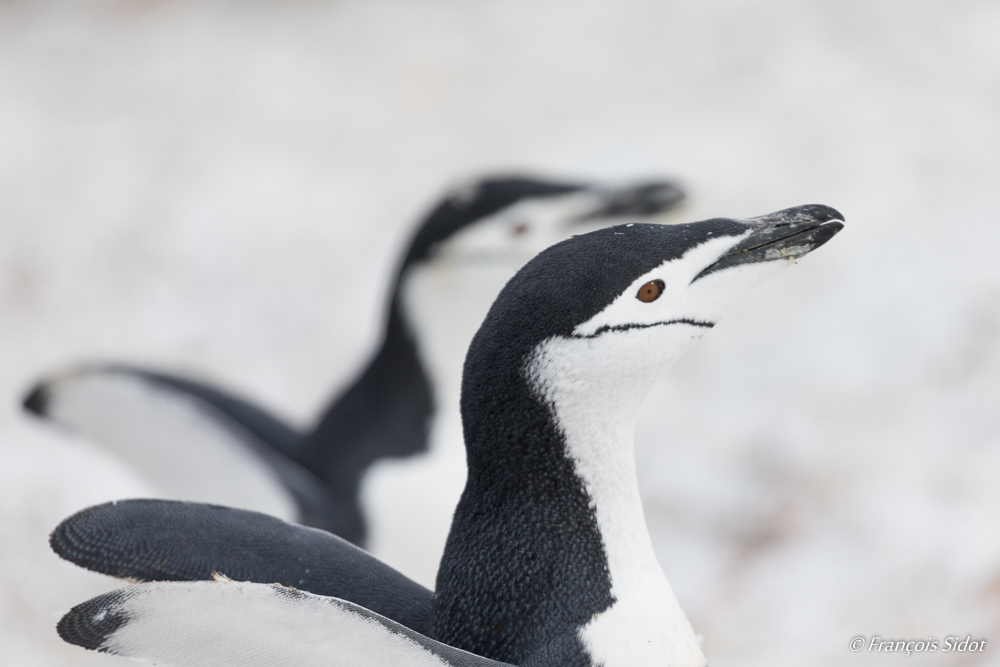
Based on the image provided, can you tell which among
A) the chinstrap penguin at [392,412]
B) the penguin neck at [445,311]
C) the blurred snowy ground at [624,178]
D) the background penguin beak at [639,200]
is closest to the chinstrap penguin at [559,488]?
the chinstrap penguin at [392,412]

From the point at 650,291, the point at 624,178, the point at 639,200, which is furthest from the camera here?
the point at 624,178

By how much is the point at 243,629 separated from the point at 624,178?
2282 millimetres

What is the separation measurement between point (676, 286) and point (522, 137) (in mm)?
2560

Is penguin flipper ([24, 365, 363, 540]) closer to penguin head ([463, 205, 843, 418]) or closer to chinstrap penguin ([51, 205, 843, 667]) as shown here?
chinstrap penguin ([51, 205, 843, 667])

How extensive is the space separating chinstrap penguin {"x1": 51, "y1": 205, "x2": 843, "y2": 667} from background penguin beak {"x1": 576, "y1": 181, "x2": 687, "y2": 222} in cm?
96

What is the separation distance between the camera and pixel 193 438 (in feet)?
6.21

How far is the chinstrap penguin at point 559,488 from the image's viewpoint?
37.6 inches

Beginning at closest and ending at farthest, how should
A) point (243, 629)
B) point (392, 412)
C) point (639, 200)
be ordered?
point (243, 629)
point (392, 412)
point (639, 200)

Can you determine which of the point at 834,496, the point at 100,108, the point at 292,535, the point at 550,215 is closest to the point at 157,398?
the point at 550,215

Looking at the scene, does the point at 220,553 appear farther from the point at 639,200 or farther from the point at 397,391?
the point at 639,200

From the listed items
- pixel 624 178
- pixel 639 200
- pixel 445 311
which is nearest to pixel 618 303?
pixel 445 311

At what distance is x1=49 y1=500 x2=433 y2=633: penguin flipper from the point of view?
99cm

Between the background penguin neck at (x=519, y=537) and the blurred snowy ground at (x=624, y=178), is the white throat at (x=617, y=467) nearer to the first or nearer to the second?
the background penguin neck at (x=519, y=537)

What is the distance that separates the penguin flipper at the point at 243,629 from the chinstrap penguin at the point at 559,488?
0.16ft
